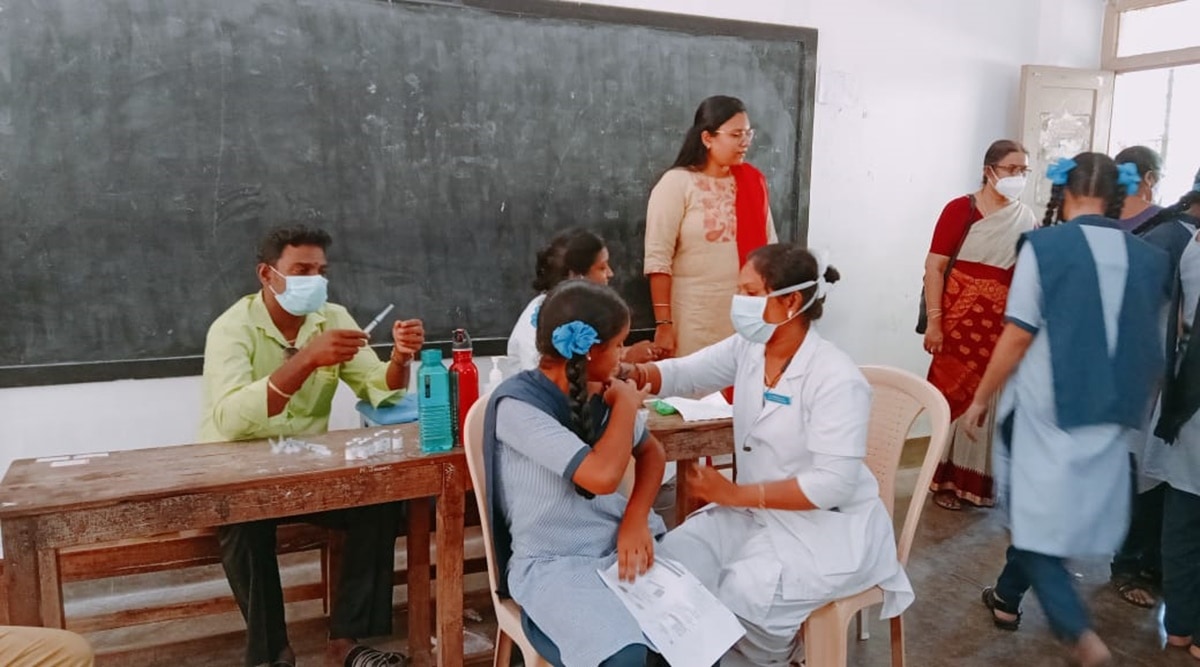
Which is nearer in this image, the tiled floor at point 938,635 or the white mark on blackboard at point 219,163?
the tiled floor at point 938,635

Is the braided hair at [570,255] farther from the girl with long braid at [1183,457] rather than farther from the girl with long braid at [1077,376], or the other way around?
the girl with long braid at [1183,457]

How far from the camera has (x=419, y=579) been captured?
2326 millimetres

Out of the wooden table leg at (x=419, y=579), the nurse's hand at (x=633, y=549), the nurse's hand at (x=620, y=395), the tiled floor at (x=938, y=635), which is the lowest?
the tiled floor at (x=938, y=635)

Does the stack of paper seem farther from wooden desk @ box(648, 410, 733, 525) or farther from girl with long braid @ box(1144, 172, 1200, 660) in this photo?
girl with long braid @ box(1144, 172, 1200, 660)

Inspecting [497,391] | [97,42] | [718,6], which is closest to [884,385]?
[497,391]

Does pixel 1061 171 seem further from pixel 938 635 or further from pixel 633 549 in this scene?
pixel 633 549

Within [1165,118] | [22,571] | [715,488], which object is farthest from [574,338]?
[1165,118]

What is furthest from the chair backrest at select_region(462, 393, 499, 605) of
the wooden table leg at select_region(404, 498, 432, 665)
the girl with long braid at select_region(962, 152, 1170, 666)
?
the girl with long braid at select_region(962, 152, 1170, 666)

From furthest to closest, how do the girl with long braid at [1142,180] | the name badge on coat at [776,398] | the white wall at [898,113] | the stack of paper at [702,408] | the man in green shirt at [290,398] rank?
the white wall at [898,113]
the girl with long braid at [1142,180]
the stack of paper at [702,408]
the man in green shirt at [290,398]
the name badge on coat at [776,398]

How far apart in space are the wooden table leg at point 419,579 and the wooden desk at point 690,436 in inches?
26.4

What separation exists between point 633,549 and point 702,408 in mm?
832

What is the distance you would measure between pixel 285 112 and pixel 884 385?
2.19 m

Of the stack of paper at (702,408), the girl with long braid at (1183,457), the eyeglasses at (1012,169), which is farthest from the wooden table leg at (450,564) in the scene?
the eyeglasses at (1012,169)

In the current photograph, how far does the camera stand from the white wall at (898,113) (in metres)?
4.01
